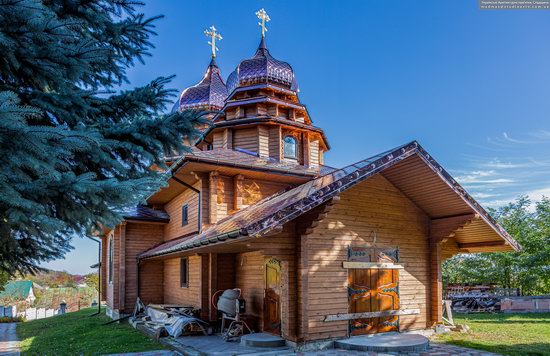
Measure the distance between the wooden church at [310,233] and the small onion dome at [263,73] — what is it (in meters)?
1.23

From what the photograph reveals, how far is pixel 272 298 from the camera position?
33.6ft

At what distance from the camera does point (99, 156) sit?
14.3 feet

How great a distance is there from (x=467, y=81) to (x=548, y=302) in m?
10.0

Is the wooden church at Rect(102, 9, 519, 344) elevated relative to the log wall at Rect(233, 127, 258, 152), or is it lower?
lower

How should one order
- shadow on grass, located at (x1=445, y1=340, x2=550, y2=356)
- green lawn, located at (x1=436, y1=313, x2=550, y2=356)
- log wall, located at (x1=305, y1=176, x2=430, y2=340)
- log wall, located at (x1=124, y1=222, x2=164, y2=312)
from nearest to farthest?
shadow on grass, located at (x1=445, y1=340, x2=550, y2=356) → green lawn, located at (x1=436, y1=313, x2=550, y2=356) → log wall, located at (x1=305, y1=176, x2=430, y2=340) → log wall, located at (x1=124, y1=222, x2=164, y2=312)

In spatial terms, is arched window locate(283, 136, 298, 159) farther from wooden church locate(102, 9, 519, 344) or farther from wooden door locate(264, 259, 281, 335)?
wooden door locate(264, 259, 281, 335)

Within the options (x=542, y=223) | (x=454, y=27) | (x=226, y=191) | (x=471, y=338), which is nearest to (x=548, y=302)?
(x=542, y=223)

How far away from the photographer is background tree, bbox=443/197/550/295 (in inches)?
778

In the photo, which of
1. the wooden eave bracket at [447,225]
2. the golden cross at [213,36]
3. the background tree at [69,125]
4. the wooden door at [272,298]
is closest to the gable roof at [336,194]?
the wooden eave bracket at [447,225]

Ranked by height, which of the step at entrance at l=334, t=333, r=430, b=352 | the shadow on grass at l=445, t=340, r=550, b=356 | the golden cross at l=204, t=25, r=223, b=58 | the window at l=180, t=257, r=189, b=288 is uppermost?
the golden cross at l=204, t=25, r=223, b=58

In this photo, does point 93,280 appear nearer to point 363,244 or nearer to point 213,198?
point 213,198

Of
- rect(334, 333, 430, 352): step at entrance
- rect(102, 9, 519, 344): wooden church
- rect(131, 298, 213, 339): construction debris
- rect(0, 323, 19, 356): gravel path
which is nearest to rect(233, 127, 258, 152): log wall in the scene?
rect(102, 9, 519, 344): wooden church

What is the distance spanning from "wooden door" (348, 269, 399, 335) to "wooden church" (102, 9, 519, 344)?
0.02m

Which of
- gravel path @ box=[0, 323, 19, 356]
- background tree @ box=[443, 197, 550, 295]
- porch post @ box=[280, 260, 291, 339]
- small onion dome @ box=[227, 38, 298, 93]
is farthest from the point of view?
background tree @ box=[443, 197, 550, 295]
